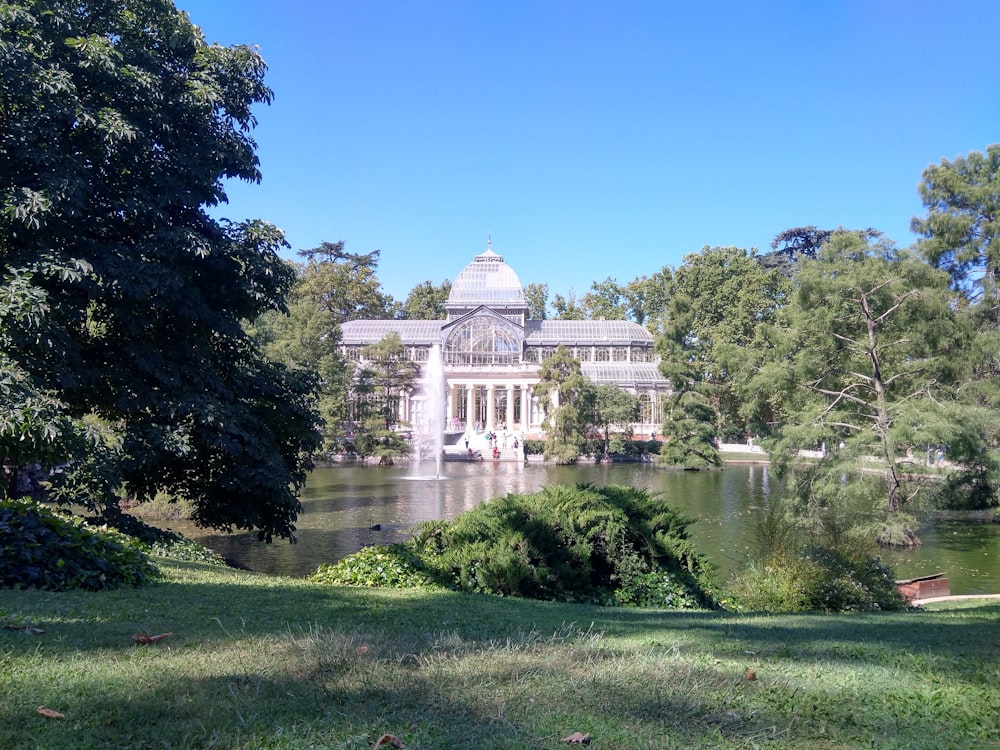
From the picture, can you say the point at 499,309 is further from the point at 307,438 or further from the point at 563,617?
the point at 563,617

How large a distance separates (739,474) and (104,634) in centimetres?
3210

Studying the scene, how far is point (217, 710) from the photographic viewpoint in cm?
298

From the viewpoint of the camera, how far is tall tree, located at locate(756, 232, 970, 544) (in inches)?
702

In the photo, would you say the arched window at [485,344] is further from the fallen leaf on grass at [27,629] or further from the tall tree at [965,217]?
the fallen leaf on grass at [27,629]

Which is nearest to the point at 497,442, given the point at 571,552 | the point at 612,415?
the point at 612,415

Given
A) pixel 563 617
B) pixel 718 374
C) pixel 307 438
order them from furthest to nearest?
pixel 718 374 < pixel 307 438 < pixel 563 617

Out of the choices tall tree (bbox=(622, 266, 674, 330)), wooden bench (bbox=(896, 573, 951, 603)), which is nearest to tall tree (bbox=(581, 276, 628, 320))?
tall tree (bbox=(622, 266, 674, 330))

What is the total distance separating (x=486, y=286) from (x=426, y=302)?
16.0m

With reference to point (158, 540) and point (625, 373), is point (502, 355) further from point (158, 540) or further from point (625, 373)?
point (158, 540)

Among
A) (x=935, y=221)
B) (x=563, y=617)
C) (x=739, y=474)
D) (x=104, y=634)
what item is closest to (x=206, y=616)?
(x=104, y=634)

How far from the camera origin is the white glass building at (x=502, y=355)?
5006 centimetres

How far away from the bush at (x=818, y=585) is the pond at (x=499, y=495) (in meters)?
0.65

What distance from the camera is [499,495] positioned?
23406 millimetres

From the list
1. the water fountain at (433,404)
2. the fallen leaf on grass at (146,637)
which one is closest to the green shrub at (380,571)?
the fallen leaf on grass at (146,637)
